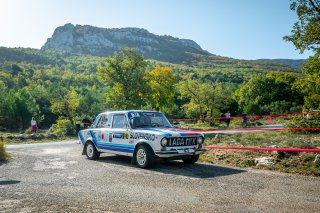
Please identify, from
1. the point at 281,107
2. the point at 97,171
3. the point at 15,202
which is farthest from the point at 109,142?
the point at 281,107

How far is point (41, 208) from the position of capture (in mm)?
5852

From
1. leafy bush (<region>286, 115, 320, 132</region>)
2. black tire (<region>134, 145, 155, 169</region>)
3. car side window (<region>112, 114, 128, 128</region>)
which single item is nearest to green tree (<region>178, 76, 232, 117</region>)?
leafy bush (<region>286, 115, 320, 132</region>)

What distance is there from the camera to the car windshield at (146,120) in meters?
11.0

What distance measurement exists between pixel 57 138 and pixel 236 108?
2363 inches

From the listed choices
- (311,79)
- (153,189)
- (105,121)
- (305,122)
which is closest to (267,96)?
(305,122)

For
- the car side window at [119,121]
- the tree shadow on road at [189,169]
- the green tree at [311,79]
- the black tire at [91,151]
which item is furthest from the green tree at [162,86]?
the tree shadow on road at [189,169]

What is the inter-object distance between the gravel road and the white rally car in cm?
50

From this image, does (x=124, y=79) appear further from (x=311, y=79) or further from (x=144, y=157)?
(x=144, y=157)

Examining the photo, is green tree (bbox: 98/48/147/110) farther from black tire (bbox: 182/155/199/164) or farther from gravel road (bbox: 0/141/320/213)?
gravel road (bbox: 0/141/320/213)

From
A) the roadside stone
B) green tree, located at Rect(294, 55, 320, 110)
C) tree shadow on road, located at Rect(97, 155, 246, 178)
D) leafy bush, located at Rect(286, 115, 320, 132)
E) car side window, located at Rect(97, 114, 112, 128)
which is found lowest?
tree shadow on road, located at Rect(97, 155, 246, 178)

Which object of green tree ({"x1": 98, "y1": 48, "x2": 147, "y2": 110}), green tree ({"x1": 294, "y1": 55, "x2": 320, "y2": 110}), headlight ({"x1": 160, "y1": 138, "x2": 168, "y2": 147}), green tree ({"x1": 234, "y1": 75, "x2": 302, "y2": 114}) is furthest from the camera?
green tree ({"x1": 234, "y1": 75, "x2": 302, "y2": 114})

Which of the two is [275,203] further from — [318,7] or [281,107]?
[281,107]

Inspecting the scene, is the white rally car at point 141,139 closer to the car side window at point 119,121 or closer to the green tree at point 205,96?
the car side window at point 119,121

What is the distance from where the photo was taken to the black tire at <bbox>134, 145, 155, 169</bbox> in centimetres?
988
